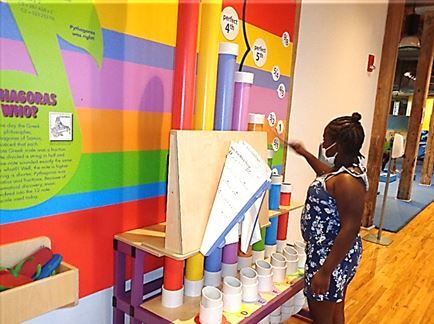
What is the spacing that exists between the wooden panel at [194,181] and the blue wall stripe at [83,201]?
1.07 feet

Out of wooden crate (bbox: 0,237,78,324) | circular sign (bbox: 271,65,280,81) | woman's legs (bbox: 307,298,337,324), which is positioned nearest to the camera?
wooden crate (bbox: 0,237,78,324)

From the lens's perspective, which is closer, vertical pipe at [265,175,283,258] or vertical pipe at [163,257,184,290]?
vertical pipe at [163,257,184,290]

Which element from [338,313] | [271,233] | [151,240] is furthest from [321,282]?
[151,240]

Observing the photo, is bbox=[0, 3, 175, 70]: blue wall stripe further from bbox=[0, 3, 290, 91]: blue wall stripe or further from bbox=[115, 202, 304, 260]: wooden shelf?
bbox=[115, 202, 304, 260]: wooden shelf

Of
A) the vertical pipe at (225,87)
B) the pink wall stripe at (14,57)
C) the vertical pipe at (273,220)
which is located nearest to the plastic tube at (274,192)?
the vertical pipe at (273,220)

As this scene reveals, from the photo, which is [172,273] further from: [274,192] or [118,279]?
[274,192]

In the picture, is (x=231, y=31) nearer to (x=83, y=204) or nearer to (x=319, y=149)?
(x=83, y=204)

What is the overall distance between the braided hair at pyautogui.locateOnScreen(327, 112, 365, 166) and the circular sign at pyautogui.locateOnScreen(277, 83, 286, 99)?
79 centimetres

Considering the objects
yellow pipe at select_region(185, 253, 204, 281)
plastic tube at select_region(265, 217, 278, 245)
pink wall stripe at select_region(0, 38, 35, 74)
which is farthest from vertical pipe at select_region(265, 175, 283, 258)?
pink wall stripe at select_region(0, 38, 35, 74)

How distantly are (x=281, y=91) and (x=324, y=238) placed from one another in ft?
3.51

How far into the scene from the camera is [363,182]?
1665 mm

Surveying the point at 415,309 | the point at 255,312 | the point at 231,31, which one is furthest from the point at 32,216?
the point at 415,309

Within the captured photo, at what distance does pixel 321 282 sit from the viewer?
1.71m

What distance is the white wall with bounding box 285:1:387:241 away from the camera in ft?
8.82
